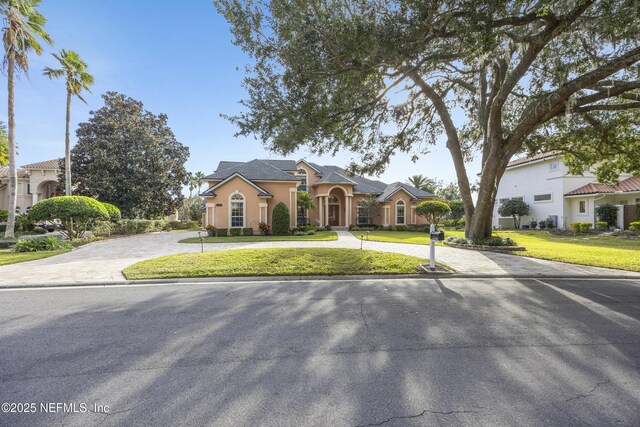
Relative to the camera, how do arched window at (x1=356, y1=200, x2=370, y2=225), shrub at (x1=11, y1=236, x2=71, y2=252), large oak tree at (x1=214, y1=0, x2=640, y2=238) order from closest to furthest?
large oak tree at (x1=214, y1=0, x2=640, y2=238), shrub at (x1=11, y1=236, x2=71, y2=252), arched window at (x1=356, y1=200, x2=370, y2=225)

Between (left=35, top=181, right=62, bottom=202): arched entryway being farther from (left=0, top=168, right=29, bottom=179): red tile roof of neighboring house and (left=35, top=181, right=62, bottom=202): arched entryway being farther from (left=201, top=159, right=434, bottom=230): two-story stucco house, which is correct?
(left=201, top=159, right=434, bottom=230): two-story stucco house

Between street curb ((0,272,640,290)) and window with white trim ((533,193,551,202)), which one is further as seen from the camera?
window with white trim ((533,193,551,202))

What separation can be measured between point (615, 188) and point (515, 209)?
23.2 feet

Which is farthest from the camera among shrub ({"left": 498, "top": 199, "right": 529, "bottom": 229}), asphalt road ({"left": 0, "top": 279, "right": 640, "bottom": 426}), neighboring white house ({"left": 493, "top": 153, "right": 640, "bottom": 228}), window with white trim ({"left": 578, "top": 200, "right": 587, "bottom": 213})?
shrub ({"left": 498, "top": 199, "right": 529, "bottom": 229})

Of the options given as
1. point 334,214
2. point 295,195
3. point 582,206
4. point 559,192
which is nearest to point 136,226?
point 295,195

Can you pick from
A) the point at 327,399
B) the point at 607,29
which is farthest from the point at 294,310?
the point at 607,29

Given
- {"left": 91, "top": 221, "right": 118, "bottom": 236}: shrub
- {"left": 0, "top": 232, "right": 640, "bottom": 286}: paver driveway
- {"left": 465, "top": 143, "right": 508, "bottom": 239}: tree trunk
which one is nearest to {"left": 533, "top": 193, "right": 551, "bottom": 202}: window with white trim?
{"left": 465, "top": 143, "right": 508, "bottom": 239}: tree trunk

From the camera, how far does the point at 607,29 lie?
6562mm

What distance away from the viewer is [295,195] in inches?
896

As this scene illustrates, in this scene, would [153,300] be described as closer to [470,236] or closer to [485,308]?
[485,308]

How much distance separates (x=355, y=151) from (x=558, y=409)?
1195cm

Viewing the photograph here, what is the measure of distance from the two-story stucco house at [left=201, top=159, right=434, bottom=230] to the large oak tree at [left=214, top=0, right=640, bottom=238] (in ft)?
28.4

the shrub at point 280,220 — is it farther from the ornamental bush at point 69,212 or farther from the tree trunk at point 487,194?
the tree trunk at point 487,194

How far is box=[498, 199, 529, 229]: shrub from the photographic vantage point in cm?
2730
